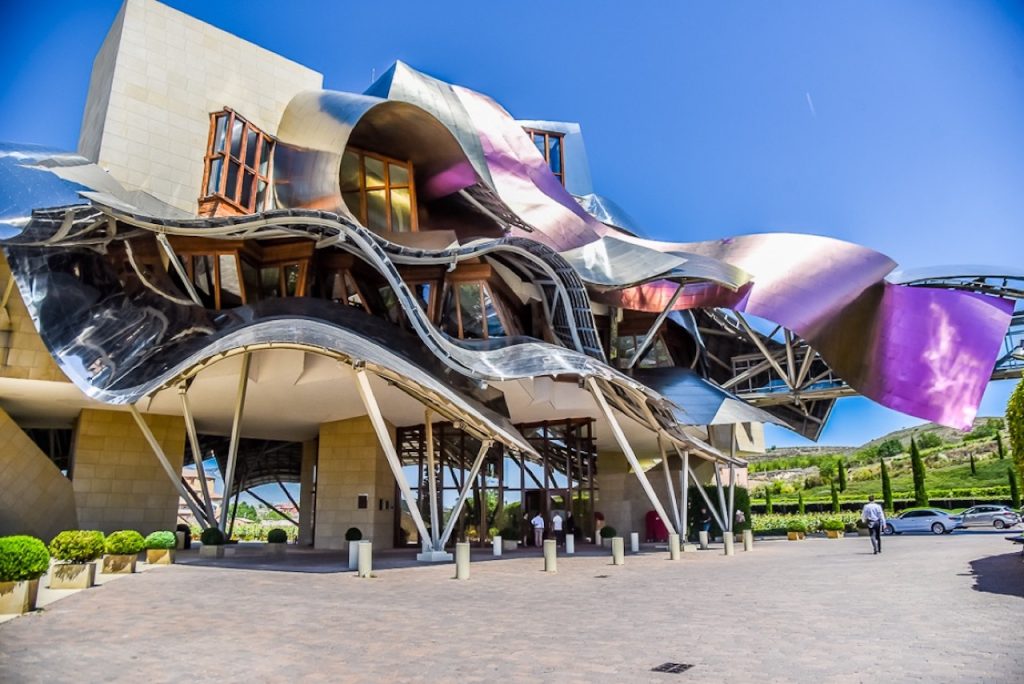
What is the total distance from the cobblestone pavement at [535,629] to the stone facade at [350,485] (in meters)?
13.0

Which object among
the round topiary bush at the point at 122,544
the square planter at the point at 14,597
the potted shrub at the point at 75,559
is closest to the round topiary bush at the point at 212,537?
the round topiary bush at the point at 122,544

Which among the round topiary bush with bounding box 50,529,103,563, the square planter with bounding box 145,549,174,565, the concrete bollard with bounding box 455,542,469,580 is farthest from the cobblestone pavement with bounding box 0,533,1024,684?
the square planter with bounding box 145,549,174,565

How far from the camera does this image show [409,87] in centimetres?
3303

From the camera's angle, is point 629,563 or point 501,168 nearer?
point 629,563

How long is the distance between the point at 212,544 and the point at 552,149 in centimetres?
3369

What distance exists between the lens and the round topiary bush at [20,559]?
10.3 meters

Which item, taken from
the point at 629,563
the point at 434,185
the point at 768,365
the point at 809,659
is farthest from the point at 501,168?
the point at 809,659

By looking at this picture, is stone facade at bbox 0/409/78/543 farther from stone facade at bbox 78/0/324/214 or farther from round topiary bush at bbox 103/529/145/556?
stone facade at bbox 78/0/324/214

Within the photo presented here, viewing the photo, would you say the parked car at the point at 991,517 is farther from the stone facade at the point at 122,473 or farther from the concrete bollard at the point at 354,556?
the stone facade at the point at 122,473

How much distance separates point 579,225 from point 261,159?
15152 mm

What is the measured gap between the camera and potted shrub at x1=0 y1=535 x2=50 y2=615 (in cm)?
1026

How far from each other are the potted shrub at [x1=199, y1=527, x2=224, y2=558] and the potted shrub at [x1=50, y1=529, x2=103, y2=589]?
23.8 feet

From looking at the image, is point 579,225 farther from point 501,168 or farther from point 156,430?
point 156,430

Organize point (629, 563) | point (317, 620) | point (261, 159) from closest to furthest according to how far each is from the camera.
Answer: point (317, 620), point (629, 563), point (261, 159)
